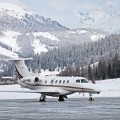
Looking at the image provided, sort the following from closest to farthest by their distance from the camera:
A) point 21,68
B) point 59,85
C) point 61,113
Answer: point 61,113 → point 59,85 → point 21,68

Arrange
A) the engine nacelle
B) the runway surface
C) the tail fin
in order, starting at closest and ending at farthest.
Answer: the runway surface → the engine nacelle → the tail fin

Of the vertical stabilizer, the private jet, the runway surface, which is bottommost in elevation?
the runway surface

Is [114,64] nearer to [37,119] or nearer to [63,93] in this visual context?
[63,93]

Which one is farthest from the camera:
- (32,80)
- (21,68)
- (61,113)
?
(21,68)

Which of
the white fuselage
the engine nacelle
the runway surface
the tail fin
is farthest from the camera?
the tail fin

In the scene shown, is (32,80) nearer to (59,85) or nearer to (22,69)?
(59,85)

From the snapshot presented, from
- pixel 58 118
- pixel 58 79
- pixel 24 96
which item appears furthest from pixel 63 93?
pixel 58 118

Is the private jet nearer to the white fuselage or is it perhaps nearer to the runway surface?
the white fuselage

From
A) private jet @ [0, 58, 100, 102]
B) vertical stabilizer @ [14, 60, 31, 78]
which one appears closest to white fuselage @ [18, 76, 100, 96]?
private jet @ [0, 58, 100, 102]

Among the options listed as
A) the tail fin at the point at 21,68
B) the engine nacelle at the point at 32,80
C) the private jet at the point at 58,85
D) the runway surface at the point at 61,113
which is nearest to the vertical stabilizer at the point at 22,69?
the tail fin at the point at 21,68

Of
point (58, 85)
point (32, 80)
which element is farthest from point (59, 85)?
point (32, 80)

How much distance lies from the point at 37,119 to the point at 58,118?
46.2 inches

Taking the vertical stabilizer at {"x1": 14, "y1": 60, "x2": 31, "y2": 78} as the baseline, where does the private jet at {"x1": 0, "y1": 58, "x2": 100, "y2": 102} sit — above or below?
below

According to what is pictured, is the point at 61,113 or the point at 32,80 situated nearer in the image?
the point at 61,113
